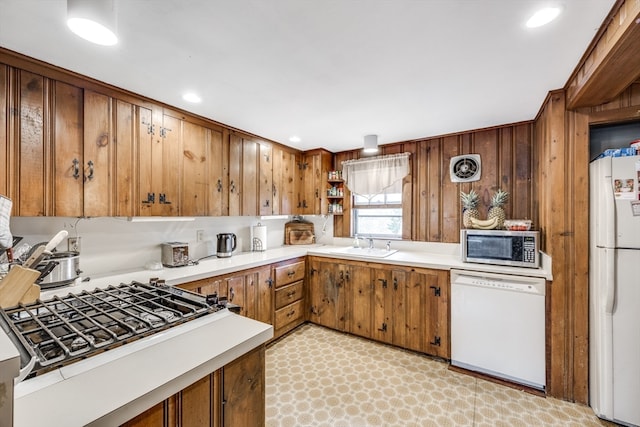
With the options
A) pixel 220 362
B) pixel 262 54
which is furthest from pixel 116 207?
pixel 220 362

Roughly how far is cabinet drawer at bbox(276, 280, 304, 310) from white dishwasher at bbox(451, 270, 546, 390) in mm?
1688

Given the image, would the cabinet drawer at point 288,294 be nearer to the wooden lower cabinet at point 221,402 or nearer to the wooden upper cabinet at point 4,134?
the wooden lower cabinet at point 221,402

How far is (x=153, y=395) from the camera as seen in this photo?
711 mm

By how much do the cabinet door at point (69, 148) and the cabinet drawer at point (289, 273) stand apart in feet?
5.88

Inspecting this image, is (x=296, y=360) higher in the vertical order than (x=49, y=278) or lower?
lower

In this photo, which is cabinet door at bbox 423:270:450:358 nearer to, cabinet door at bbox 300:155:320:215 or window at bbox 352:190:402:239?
window at bbox 352:190:402:239

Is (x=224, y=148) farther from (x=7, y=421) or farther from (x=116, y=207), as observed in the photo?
(x=7, y=421)

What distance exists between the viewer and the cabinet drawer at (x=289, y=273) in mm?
3020

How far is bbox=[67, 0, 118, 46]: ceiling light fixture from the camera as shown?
42.0 inches

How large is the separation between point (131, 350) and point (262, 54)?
1.58 m

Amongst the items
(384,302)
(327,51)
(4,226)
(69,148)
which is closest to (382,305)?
(384,302)

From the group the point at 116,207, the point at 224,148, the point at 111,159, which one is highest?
the point at 224,148

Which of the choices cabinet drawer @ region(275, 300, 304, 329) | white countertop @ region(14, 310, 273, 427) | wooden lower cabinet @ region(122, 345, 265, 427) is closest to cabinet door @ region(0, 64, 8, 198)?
white countertop @ region(14, 310, 273, 427)

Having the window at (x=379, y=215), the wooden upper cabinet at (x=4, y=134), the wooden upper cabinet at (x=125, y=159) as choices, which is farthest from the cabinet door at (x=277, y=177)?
the wooden upper cabinet at (x=4, y=134)
